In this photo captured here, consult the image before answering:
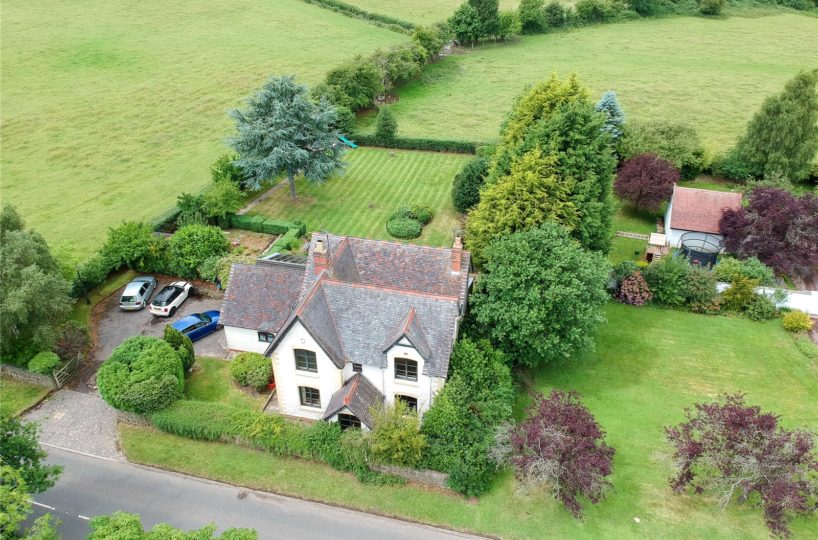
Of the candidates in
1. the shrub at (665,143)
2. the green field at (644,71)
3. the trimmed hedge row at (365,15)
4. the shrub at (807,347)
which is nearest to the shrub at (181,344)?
the shrub at (807,347)

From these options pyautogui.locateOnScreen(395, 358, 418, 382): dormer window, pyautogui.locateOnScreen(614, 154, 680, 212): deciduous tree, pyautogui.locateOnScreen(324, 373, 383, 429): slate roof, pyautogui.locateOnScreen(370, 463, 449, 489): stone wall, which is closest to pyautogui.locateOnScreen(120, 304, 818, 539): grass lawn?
pyautogui.locateOnScreen(370, 463, 449, 489): stone wall

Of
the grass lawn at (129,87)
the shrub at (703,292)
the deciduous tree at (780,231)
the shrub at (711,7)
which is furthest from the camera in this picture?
the shrub at (711,7)

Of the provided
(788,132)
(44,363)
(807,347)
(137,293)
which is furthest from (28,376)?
(788,132)

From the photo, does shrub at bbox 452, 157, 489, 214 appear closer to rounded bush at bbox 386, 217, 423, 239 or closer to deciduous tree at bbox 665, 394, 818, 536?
rounded bush at bbox 386, 217, 423, 239

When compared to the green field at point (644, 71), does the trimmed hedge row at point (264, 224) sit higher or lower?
lower

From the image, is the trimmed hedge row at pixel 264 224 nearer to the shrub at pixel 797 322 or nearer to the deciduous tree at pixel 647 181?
the deciduous tree at pixel 647 181
